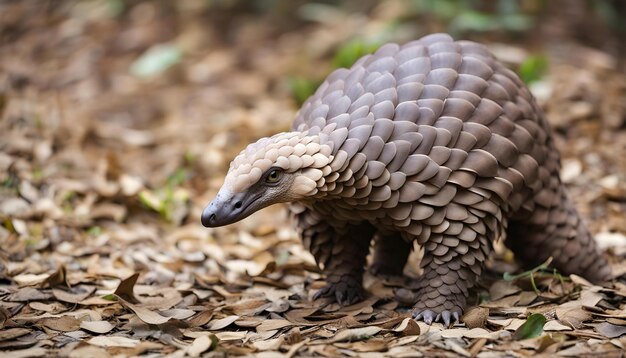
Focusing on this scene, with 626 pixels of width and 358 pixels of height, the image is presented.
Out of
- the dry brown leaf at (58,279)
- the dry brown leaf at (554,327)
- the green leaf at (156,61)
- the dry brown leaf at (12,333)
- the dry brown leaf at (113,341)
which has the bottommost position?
the dry brown leaf at (554,327)

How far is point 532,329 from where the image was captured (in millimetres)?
4016

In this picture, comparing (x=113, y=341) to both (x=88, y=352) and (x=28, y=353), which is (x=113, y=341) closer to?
(x=88, y=352)

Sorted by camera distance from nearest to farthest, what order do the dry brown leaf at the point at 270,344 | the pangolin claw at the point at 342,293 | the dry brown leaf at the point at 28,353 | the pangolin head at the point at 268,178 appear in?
the dry brown leaf at the point at 28,353, the dry brown leaf at the point at 270,344, the pangolin head at the point at 268,178, the pangolin claw at the point at 342,293

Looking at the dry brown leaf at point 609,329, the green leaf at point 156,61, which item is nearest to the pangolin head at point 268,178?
the dry brown leaf at point 609,329

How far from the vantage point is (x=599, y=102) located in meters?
7.92

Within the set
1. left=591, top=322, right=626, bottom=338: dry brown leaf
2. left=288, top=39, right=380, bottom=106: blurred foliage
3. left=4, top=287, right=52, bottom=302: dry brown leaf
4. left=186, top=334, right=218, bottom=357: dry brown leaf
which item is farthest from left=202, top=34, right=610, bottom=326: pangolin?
left=288, top=39, right=380, bottom=106: blurred foliage

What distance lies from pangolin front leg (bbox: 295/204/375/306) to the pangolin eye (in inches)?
24.4

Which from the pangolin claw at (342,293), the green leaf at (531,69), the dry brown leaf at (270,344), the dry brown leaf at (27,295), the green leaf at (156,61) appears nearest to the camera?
the dry brown leaf at (270,344)

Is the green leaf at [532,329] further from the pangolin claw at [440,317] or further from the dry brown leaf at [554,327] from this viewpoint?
the pangolin claw at [440,317]

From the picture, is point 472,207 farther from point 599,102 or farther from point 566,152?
point 599,102

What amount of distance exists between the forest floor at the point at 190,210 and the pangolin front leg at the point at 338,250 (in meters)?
0.14

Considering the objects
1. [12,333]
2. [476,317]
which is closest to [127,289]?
[12,333]

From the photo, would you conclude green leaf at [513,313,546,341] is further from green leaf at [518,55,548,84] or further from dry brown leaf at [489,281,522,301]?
green leaf at [518,55,548,84]

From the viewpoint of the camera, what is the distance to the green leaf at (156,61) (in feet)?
31.2
